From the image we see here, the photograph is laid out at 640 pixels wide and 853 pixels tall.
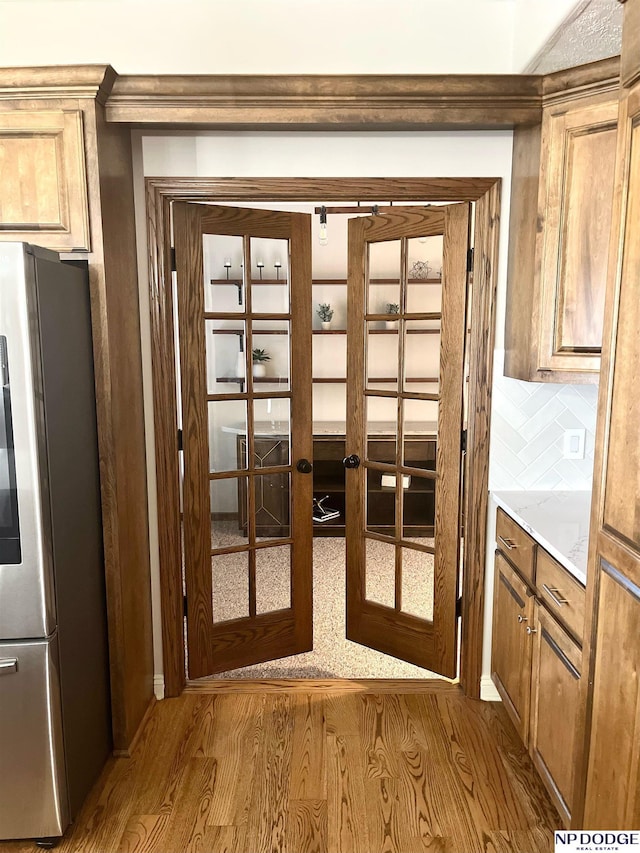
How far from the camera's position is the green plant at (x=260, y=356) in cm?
282

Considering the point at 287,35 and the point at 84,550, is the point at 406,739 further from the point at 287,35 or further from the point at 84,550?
the point at 287,35

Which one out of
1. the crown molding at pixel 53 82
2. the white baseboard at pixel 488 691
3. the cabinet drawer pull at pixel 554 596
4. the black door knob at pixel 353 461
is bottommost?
the white baseboard at pixel 488 691

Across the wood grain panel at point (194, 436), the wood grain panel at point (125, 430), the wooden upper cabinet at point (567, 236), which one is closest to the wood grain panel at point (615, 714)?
the wooden upper cabinet at point (567, 236)

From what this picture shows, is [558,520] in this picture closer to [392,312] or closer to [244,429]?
[392,312]

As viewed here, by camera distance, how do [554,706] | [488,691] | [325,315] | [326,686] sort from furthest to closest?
[325,315] → [326,686] → [488,691] → [554,706]

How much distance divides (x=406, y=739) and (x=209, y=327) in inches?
72.6

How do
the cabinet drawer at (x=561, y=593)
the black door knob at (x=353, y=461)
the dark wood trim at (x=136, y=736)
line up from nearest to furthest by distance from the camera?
the cabinet drawer at (x=561, y=593), the dark wood trim at (x=136, y=736), the black door knob at (x=353, y=461)

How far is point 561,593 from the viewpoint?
191 cm

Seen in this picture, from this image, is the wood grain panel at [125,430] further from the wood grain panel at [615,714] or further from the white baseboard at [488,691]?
the wood grain panel at [615,714]

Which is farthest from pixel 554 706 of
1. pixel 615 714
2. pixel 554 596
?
pixel 615 714

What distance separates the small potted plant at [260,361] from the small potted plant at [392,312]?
547 millimetres

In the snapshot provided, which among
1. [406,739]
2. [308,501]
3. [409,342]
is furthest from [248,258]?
[406,739]

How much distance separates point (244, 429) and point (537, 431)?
4.08 ft

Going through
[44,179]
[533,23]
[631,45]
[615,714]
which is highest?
[533,23]
